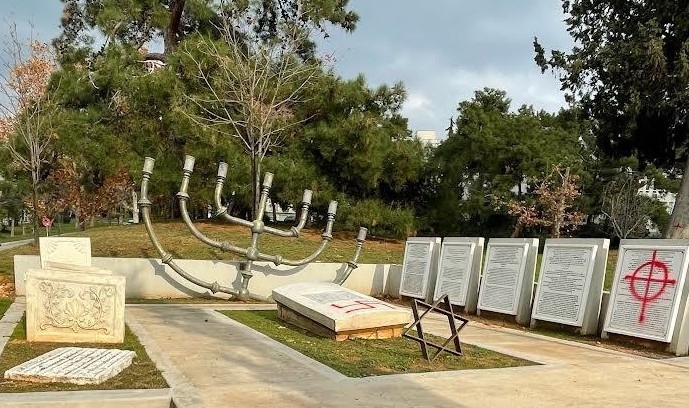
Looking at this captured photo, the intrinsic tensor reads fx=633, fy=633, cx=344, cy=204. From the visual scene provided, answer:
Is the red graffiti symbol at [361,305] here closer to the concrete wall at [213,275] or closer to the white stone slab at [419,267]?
the white stone slab at [419,267]

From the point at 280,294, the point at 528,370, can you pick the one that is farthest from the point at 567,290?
the point at 280,294

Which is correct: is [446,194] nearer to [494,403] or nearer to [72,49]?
[72,49]

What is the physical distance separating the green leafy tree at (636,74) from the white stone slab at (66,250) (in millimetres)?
12117

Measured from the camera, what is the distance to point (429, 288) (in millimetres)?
12688

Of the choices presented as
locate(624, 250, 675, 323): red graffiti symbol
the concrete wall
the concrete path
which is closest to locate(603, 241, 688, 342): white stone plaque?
locate(624, 250, 675, 323): red graffiti symbol

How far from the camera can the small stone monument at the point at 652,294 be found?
7988mm

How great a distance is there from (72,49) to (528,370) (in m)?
19.0

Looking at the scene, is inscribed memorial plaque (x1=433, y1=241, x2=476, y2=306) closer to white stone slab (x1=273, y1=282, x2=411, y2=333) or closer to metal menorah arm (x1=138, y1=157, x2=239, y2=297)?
white stone slab (x1=273, y1=282, x2=411, y2=333)

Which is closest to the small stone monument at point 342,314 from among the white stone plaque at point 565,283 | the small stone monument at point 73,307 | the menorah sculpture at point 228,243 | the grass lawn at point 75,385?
the grass lawn at point 75,385

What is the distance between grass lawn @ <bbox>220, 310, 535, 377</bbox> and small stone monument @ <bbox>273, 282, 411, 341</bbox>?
123 mm

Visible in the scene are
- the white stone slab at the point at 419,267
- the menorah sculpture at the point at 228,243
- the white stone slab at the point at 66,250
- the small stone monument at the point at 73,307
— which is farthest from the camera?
the white stone slab at the point at 419,267

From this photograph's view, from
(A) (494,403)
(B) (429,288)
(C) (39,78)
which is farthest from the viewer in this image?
(C) (39,78)

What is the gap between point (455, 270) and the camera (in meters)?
11.9

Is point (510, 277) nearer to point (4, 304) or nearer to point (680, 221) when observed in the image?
point (680, 221)
